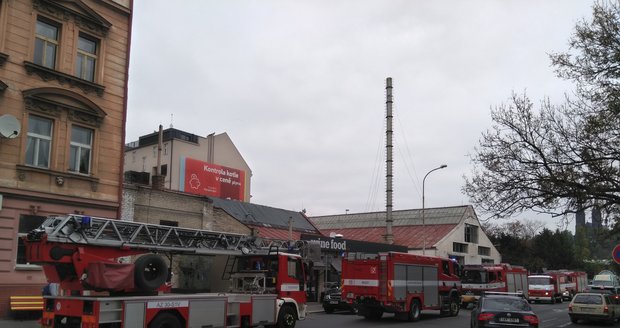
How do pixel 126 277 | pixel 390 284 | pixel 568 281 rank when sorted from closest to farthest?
pixel 126 277
pixel 390 284
pixel 568 281

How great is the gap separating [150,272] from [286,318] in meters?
5.85

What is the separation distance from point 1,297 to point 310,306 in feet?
54.3

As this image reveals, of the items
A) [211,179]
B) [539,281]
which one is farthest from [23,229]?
[539,281]

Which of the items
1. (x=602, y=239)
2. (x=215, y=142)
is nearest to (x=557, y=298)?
(x=602, y=239)

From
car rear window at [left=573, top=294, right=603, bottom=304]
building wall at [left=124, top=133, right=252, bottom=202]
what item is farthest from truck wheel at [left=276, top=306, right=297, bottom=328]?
building wall at [left=124, top=133, right=252, bottom=202]

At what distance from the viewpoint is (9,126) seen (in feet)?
59.1

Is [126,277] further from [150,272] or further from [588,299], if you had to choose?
[588,299]

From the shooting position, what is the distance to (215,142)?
62375 mm

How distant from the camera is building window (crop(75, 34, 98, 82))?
21312 millimetres

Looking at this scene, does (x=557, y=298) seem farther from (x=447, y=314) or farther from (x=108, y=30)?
(x=108, y=30)

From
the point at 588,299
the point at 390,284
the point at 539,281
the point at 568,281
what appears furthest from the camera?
the point at 568,281

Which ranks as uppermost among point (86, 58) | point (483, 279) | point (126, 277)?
point (86, 58)

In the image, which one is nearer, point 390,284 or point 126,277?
point 126,277

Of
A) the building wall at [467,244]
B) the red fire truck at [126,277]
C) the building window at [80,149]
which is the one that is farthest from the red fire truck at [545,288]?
the building window at [80,149]
